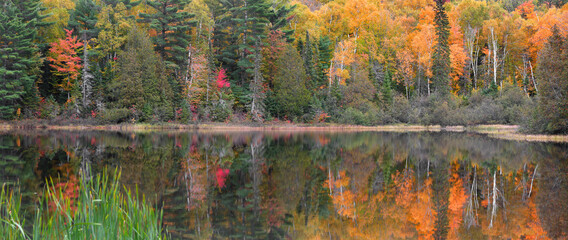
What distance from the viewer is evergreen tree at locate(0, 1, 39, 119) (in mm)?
39156

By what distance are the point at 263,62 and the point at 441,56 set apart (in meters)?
21.6

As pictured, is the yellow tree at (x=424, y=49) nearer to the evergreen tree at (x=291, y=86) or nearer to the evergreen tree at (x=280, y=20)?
the evergreen tree at (x=291, y=86)

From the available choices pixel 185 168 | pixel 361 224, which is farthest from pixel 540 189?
pixel 185 168

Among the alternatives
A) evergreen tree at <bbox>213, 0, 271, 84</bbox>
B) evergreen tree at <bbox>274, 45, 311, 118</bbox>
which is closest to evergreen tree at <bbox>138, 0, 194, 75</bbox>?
evergreen tree at <bbox>213, 0, 271, 84</bbox>

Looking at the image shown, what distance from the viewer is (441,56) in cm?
5056

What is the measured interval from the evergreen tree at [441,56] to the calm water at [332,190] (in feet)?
108

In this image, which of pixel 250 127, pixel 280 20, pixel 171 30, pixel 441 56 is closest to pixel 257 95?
pixel 250 127

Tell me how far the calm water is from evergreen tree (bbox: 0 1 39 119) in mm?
25047

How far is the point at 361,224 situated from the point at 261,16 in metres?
45.6

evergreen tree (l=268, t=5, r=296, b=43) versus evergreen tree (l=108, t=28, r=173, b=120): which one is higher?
evergreen tree (l=268, t=5, r=296, b=43)

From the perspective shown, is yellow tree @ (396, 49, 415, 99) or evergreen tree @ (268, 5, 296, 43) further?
yellow tree @ (396, 49, 415, 99)

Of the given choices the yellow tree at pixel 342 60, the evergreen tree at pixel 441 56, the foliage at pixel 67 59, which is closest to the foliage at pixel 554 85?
the evergreen tree at pixel 441 56

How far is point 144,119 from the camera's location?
139 feet

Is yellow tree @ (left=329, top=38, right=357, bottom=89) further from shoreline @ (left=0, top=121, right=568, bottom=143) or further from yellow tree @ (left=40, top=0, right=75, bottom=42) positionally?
yellow tree @ (left=40, top=0, right=75, bottom=42)
